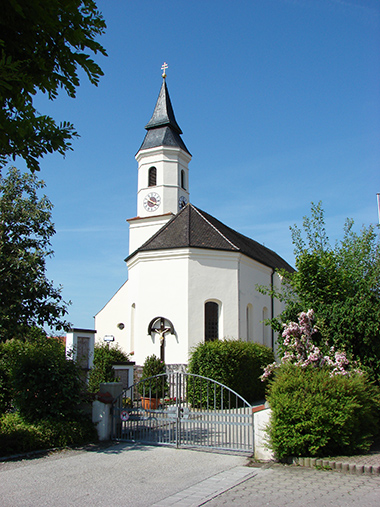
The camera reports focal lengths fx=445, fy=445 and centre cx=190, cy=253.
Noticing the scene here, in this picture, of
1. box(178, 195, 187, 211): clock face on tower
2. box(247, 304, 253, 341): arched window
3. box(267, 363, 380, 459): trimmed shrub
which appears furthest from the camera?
box(178, 195, 187, 211): clock face on tower

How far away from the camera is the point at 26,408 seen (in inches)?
422

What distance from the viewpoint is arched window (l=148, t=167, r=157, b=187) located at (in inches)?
1214

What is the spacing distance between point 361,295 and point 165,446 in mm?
6583

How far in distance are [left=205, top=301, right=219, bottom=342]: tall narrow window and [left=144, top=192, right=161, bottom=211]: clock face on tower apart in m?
10.2

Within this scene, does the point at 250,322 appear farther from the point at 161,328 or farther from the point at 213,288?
the point at 161,328

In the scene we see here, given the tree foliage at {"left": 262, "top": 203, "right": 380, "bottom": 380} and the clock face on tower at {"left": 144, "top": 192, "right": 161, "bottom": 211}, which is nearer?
the tree foliage at {"left": 262, "top": 203, "right": 380, "bottom": 380}

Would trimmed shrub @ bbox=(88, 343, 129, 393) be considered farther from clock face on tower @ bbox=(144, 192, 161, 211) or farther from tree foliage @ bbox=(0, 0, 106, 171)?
tree foliage @ bbox=(0, 0, 106, 171)

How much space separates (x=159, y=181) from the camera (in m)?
30.3

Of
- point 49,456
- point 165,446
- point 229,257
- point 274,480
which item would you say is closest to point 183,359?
point 229,257

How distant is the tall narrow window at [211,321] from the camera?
22.1 metres

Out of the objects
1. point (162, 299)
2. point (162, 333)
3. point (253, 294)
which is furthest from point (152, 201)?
point (162, 333)

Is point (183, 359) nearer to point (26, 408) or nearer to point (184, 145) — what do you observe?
point (26, 408)

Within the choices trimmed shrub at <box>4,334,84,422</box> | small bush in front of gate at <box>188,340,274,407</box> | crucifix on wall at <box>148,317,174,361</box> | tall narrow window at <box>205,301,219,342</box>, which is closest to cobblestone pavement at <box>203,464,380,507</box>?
trimmed shrub at <box>4,334,84,422</box>

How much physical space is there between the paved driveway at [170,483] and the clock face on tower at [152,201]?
21.9 m
